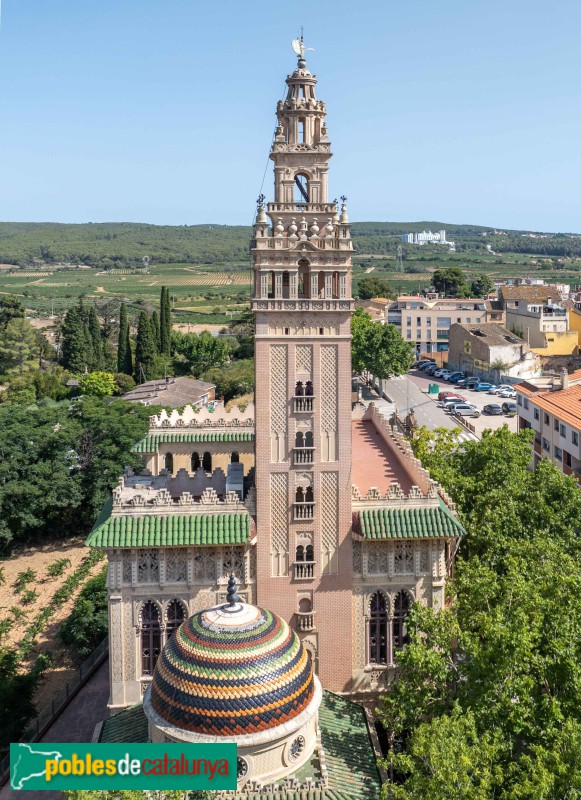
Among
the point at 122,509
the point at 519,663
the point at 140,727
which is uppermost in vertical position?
the point at 122,509

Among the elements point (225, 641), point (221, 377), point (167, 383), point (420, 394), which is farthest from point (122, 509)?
point (420, 394)

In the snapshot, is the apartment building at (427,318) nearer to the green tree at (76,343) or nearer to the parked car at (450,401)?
the parked car at (450,401)

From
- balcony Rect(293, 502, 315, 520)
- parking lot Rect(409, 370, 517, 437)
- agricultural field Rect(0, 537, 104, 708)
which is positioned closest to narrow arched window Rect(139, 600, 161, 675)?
balcony Rect(293, 502, 315, 520)

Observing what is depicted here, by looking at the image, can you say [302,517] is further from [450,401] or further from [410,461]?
[450,401]

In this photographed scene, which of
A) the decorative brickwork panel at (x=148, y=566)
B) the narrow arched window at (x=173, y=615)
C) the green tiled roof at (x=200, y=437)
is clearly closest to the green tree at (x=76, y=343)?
the green tiled roof at (x=200, y=437)

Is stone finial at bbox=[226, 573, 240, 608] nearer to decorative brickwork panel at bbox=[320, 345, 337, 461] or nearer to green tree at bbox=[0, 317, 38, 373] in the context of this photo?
decorative brickwork panel at bbox=[320, 345, 337, 461]

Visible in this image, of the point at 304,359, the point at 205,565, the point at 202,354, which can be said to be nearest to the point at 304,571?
the point at 205,565

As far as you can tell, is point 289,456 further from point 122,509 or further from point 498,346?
point 498,346

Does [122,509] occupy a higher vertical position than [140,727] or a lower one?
higher
